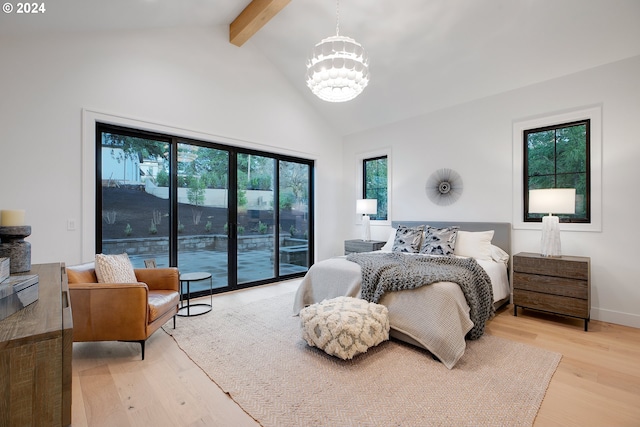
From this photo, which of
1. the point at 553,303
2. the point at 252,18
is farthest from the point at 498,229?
the point at 252,18

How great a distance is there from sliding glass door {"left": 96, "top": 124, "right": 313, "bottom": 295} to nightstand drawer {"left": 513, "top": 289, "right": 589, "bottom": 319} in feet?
11.2

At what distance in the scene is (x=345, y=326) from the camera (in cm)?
231

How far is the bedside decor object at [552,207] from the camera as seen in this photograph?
312 centimetres

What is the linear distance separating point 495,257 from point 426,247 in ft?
2.66

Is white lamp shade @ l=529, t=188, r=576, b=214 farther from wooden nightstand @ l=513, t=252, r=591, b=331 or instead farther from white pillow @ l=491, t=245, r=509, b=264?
white pillow @ l=491, t=245, r=509, b=264

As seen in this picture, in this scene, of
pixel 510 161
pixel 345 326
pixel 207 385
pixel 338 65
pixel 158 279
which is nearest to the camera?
pixel 207 385

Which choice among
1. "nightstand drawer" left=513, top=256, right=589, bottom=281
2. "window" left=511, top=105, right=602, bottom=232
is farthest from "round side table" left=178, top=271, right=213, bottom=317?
"window" left=511, top=105, right=602, bottom=232

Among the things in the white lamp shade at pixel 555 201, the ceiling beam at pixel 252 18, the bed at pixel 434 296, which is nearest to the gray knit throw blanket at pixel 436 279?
the bed at pixel 434 296

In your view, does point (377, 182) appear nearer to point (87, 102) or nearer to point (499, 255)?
point (499, 255)

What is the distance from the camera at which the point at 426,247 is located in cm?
405

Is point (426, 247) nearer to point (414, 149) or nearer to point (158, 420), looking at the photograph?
point (414, 149)

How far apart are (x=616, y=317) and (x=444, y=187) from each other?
2416 millimetres

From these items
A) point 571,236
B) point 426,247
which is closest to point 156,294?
point 426,247

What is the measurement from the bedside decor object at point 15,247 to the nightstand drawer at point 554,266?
4.24 m
